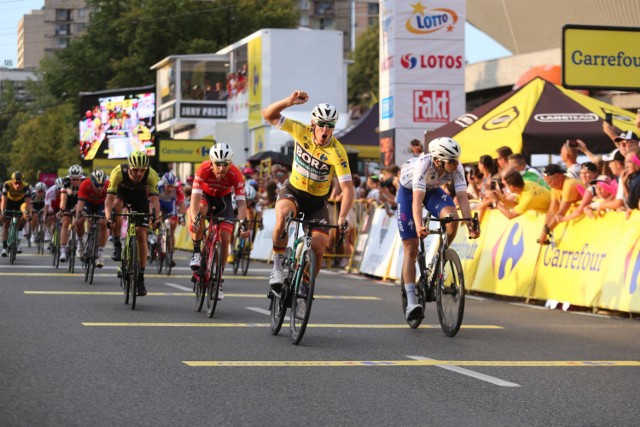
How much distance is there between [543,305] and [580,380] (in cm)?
739

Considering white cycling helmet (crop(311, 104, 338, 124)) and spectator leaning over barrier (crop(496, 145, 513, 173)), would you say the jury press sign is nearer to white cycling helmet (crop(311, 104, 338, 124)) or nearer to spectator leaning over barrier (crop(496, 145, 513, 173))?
spectator leaning over barrier (crop(496, 145, 513, 173))

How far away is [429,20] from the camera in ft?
85.6

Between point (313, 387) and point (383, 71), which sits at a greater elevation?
point (383, 71)

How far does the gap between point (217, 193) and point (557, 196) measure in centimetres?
450

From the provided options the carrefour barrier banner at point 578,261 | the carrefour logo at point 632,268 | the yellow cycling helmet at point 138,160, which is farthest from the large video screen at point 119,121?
the carrefour logo at point 632,268

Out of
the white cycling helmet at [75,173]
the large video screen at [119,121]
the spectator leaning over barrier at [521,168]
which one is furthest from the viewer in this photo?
the large video screen at [119,121]

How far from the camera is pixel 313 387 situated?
315 inches

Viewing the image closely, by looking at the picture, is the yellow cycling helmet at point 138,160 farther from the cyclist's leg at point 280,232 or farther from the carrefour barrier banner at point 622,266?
the carrefour barrier banner at point 622,266

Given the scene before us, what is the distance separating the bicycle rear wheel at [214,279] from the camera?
13.0 metres

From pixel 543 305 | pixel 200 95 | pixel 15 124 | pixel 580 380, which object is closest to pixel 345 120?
pixel 200 95

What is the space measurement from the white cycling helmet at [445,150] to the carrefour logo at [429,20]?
14255 millimetres

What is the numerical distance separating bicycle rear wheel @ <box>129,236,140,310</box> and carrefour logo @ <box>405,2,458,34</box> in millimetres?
12916

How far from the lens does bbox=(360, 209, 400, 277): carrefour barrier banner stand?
20750mm

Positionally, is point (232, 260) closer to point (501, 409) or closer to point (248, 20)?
point (501, 409)
